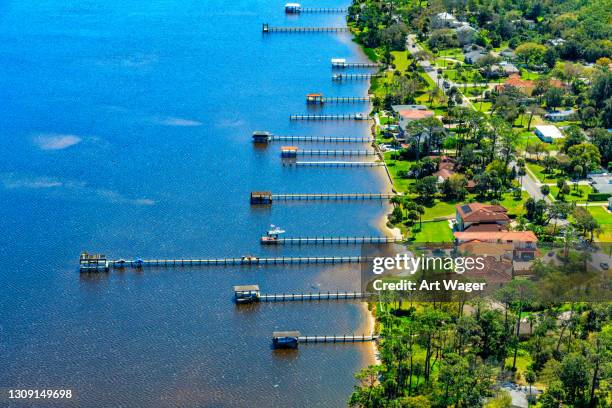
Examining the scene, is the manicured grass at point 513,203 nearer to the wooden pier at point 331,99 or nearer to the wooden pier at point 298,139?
the wooden pier at point 298,139

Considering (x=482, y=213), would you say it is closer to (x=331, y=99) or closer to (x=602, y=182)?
(x=602, y=182)

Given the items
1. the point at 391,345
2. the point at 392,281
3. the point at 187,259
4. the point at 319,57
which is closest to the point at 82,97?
the point at 319,57

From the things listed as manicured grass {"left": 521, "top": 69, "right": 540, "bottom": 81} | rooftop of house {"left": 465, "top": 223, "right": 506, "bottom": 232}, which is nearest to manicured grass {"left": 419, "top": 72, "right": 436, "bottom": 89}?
manicured grass {"left": 521, "top": 69, "right": 540, "bottom": 81}

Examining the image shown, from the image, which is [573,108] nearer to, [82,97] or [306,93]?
[306,93]

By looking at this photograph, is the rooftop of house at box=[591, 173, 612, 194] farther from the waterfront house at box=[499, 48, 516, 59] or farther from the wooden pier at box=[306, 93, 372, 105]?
the waterfront house at box=[499, 48, 516, 59]

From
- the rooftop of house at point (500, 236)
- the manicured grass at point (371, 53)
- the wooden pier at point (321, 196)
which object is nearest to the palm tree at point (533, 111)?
the wooden pier at point (321, 196)

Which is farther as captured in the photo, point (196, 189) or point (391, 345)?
point (196, 189)
